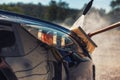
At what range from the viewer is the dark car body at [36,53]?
4703mm

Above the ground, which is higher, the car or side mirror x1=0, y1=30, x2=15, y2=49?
side mirror x1=0, y1=30, x2=15, y2=49

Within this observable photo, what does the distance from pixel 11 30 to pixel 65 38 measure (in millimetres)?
1018

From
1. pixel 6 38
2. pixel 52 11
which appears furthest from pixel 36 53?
pixel 52 11

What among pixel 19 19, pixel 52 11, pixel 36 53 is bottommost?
pixel 52 11

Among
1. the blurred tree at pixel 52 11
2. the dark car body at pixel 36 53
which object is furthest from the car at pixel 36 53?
the blurred tree at pixel 52 11

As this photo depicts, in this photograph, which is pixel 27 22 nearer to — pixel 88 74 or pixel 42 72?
pixel 42 72

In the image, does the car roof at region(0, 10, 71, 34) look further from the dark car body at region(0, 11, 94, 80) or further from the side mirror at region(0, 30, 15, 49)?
the side mirror at region(0, 30, 15, 49)

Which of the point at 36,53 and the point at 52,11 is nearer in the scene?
the point at 36,53

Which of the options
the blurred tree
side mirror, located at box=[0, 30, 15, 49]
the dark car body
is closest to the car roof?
the dark car body

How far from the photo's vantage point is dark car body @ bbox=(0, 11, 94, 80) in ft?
15.4

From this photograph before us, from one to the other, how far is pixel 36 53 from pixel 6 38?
0.35 meters

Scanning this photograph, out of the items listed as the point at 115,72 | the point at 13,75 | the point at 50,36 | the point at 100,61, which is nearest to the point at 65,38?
the point at 50,36

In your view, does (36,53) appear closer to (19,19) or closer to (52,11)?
(19,19)

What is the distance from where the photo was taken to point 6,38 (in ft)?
15.7
